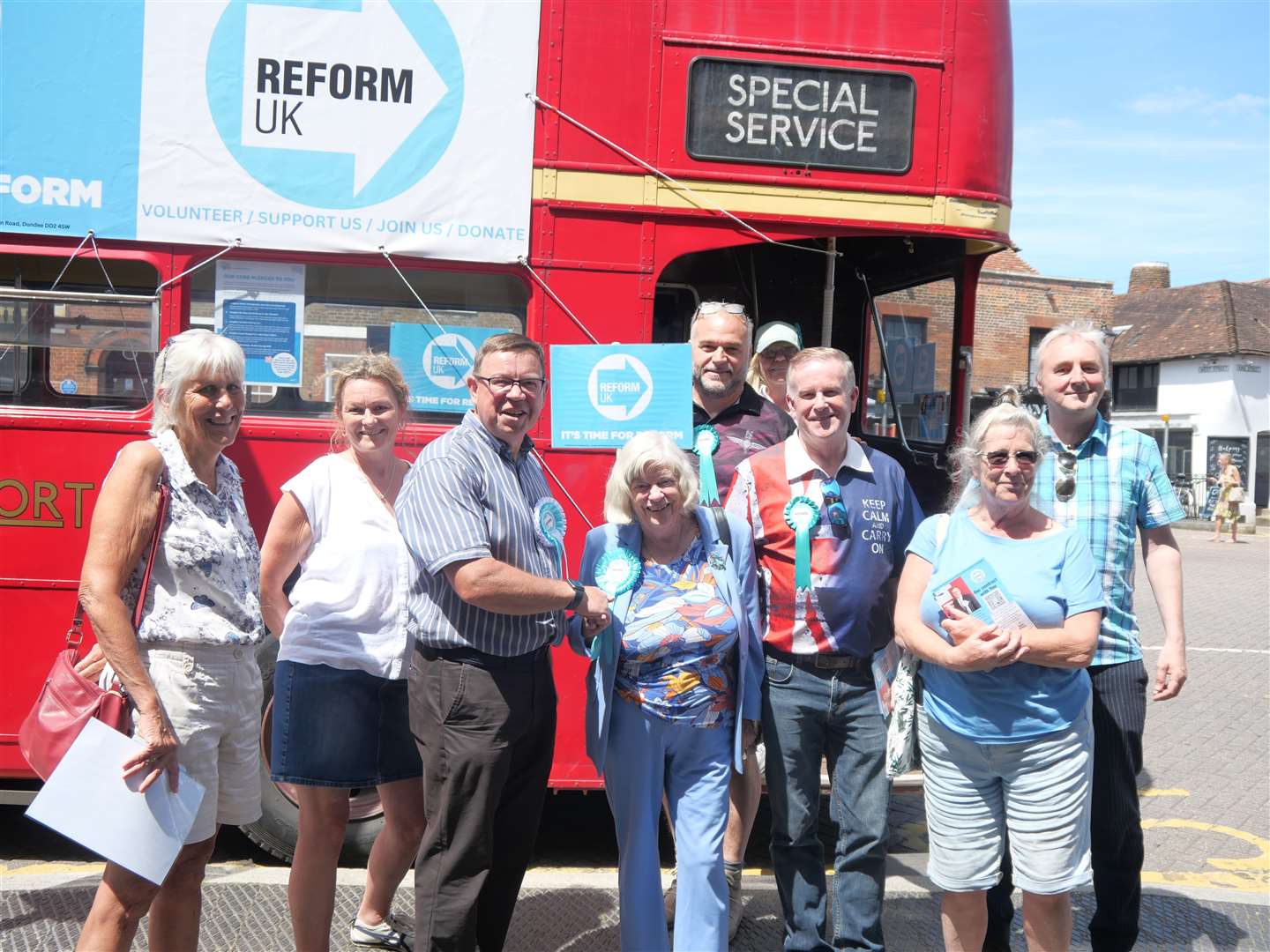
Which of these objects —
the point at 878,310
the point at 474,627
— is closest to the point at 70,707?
the point at 474,627

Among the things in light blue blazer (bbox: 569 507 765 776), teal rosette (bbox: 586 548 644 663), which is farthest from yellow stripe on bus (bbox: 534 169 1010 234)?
teal rosette (bbox: 586 548 644 663)

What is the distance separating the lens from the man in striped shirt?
300cm

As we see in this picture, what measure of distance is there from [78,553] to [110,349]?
790 millimetres

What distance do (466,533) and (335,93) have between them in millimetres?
2075

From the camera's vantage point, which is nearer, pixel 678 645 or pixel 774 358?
pixel 678 645

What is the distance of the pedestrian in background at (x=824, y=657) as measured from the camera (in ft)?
11.0

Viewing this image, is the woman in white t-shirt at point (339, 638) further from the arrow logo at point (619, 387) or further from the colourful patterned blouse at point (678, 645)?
the arrow logo at point (619, 387)

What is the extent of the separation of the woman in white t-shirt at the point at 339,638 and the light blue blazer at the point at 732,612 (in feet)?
1.95

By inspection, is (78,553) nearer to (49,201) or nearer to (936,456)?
(49,201)

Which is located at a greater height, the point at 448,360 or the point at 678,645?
the point at 448,360

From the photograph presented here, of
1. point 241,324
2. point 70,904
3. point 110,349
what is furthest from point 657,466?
point 70,904

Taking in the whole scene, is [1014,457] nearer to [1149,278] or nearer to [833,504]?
[833,504]

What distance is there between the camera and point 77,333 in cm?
414

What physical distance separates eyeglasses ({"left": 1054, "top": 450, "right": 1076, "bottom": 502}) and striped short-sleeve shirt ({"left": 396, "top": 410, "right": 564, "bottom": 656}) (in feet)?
5.41
